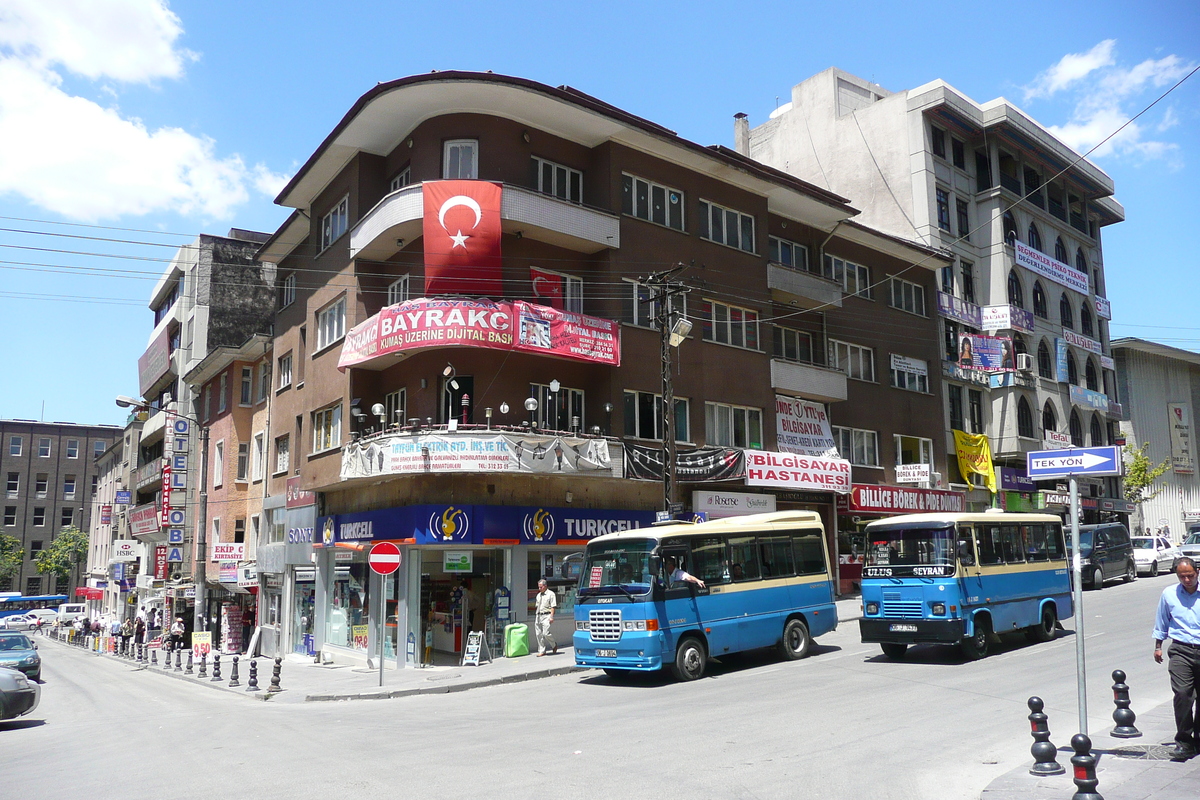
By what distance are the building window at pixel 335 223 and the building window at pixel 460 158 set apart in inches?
213

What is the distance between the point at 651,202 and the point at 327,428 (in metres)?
12.9

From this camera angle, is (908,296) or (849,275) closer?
(849,275)

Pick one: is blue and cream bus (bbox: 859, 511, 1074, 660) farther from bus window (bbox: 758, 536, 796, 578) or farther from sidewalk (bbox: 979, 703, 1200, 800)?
sidewalk (bbox: 979, 703, 1200, 800)

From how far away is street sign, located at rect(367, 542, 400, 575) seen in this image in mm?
18750

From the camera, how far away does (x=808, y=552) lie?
67.1 ft

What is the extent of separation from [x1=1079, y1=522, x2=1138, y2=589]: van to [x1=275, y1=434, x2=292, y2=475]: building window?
2851 cm

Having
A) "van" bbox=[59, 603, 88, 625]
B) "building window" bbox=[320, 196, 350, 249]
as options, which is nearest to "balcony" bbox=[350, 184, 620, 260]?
"building window" bbox=[320, 196, 350, 249]

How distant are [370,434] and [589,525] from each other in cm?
659

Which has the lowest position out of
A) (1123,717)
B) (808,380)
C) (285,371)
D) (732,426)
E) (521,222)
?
(1123,717)

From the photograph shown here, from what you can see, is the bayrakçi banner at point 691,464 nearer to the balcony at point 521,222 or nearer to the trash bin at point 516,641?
the trash bin at point 516,641

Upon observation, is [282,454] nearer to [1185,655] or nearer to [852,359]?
[852,359]

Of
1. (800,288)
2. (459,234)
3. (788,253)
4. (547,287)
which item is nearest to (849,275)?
(788,253)

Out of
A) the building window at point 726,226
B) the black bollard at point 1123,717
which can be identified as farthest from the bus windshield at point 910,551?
the building window at point 726,226

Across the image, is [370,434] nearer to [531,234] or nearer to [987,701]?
[531,234]
